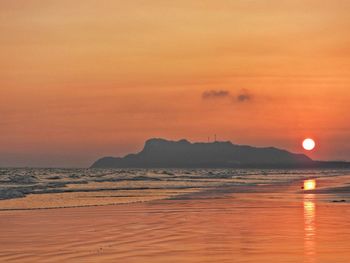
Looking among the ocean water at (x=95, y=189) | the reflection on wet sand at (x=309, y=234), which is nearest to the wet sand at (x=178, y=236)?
the reflection on wet sand at (x=309, y=234)

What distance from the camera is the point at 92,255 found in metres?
16.4

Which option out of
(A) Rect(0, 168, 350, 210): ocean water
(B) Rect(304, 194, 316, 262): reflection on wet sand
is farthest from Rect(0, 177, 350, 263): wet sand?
(A) Rect(0, 168, 350, 210): ocean water

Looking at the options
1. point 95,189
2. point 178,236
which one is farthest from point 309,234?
point 95,189

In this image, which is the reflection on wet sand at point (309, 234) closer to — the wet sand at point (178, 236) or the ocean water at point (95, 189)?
the wet sand at point (178, 236)

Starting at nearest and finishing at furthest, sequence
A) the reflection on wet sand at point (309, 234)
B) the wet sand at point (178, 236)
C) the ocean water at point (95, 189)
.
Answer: the reflection on wet sand at point (309, 234), the wet sand at point (178, 236), the ocean water at point (95, 189)

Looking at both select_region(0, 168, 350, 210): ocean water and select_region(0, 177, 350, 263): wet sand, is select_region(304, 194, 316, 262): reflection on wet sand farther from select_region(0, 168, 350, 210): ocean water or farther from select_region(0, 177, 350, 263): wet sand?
select_region(0, 168, 350, 210): ocean water

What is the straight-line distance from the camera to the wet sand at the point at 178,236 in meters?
16.1

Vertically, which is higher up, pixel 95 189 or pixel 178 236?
pixel 95 189

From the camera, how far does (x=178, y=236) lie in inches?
789

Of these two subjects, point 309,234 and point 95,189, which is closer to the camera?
point 309,234

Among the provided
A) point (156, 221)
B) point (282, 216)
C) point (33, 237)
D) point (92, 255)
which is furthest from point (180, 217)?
point (92, 255)

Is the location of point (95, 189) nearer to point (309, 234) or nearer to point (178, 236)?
point (178, 236)

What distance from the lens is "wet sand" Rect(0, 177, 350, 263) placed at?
52.7 ft

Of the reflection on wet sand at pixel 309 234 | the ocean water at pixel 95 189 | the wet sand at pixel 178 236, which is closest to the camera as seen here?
the reflection on wet sand at pixel 309 234
